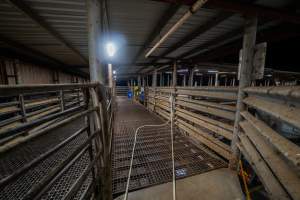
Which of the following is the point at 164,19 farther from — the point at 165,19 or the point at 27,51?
the point at 27,51

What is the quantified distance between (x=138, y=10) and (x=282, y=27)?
2.74 meters

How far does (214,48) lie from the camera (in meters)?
4.27

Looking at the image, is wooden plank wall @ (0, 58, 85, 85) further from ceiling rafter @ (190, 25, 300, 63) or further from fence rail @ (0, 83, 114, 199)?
ceiling rafter @ (190, 25, 300, 63)

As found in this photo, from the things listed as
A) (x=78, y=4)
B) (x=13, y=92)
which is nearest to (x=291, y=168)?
(x=13, y=92)

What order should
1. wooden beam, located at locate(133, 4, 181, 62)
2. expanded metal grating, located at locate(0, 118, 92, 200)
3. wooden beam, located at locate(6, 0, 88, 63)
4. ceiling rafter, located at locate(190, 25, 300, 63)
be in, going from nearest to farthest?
expanded metal grating, located at locate(0, 118, 92, 200), wooden beam, located at locate(6, 0, 88, 63), wooden beam, located at locate(133, 4, 181, 62), ceiling rafter, located at locate(190, 25, 300, 63)

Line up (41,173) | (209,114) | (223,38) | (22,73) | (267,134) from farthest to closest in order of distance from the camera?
(22,73) → (223,38) → (209,114) → (41,173) → (267,134)

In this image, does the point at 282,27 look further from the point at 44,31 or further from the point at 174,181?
the point at 44,31

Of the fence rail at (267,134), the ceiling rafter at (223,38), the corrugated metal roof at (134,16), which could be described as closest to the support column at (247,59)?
the fence rail at (267,134)

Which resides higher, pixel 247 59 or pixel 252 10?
pixel 252 10

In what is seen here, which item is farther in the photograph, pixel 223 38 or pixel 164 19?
pixel 223 38

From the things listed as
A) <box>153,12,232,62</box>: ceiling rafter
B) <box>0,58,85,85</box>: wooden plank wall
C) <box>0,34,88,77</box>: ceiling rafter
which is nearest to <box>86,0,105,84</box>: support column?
<box>153,12,232,62</box>: ceiling rafter

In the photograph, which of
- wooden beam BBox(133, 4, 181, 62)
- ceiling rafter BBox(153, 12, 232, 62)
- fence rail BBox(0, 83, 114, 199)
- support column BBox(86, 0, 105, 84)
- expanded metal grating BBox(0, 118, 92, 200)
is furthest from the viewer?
ceiling rafter BBox(153, 12, 232, 62)

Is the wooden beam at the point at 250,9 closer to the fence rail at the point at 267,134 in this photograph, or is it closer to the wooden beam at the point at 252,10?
the wooden beam at the point at 252,10

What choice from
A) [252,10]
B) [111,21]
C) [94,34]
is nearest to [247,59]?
[252,10]
